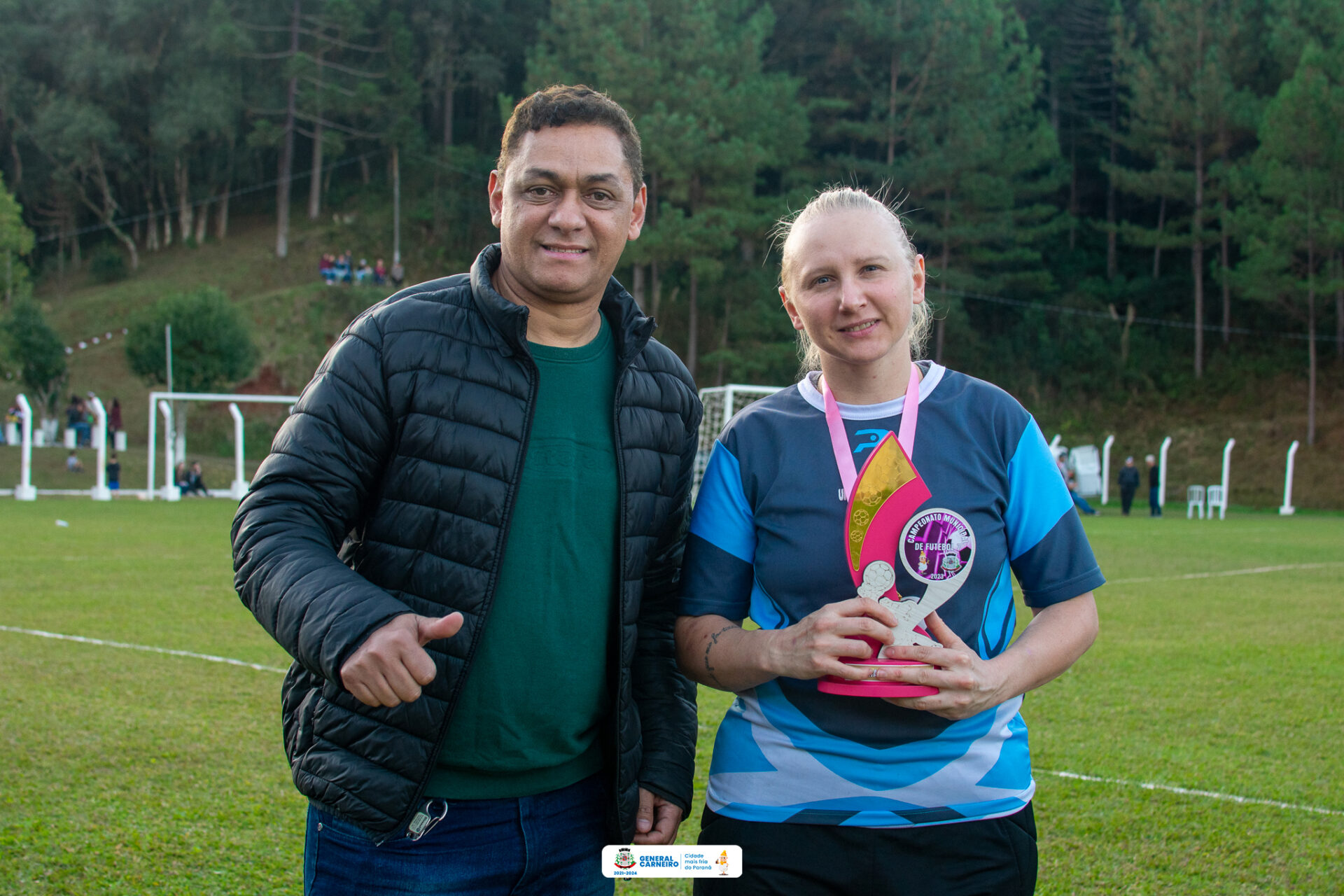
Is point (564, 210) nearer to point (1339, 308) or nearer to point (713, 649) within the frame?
point (713, 649)

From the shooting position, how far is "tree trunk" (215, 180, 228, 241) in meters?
52.7

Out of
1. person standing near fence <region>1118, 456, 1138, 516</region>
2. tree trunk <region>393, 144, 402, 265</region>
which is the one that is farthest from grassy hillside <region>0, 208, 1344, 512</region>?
person standing near fence <region>1118, 456, 1138, 516</region>

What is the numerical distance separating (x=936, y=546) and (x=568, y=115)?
3.49 feet

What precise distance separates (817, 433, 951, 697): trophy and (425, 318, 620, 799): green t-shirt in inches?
21.1

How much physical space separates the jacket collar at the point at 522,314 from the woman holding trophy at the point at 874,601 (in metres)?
0.31

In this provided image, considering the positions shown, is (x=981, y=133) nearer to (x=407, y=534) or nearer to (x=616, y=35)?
(x=616, y=35)

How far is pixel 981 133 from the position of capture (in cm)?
3878

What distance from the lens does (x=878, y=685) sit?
1.71 meters

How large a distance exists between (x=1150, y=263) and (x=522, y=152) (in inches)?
1859

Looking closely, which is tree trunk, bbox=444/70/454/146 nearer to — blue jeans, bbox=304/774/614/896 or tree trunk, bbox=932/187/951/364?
tree trunk, bbox=932/187/951/364

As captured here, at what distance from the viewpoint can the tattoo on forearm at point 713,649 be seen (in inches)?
78.5

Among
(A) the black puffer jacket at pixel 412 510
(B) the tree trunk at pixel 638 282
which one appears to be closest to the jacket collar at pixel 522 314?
(A) the black puffer jacket at pixel 412 510

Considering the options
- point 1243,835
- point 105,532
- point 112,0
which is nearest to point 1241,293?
point 105,532

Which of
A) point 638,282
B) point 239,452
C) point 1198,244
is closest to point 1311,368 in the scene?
point 1198,244
